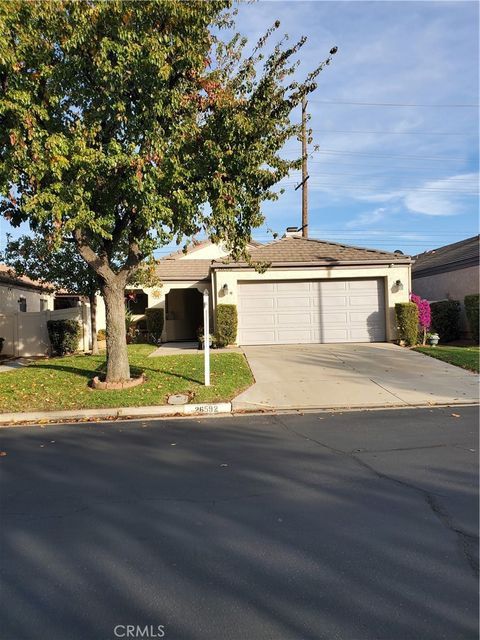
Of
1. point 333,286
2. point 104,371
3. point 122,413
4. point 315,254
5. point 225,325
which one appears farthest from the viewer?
point 315,254

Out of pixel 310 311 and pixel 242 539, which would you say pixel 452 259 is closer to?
pixel 310 311

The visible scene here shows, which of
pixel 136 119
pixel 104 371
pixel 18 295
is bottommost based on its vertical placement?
pixel 104 371

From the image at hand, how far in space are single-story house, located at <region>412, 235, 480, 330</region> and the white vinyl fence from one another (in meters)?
15.5

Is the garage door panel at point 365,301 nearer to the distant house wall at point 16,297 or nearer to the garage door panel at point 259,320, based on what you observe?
the garage door panel at point 259,320

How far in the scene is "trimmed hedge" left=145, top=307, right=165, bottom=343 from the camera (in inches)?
782


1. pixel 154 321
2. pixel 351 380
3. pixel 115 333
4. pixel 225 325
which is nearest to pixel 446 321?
pixel 225 325

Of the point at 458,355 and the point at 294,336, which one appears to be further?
the point at 294,336

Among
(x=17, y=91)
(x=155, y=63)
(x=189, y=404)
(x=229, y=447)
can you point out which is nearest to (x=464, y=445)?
(x=229, y=447)

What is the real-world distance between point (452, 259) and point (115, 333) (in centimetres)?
1633

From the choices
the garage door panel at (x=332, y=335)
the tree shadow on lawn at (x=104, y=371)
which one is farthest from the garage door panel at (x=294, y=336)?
the tree shadow on lawn at (x=104, y=371)

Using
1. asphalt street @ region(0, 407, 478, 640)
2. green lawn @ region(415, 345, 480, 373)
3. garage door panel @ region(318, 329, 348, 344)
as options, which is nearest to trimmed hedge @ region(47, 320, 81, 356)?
garage door panel @ region(318, 329, 348, 344)

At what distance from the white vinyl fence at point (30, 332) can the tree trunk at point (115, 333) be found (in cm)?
854

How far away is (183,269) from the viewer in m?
21.9

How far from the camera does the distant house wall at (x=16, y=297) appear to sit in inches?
803
